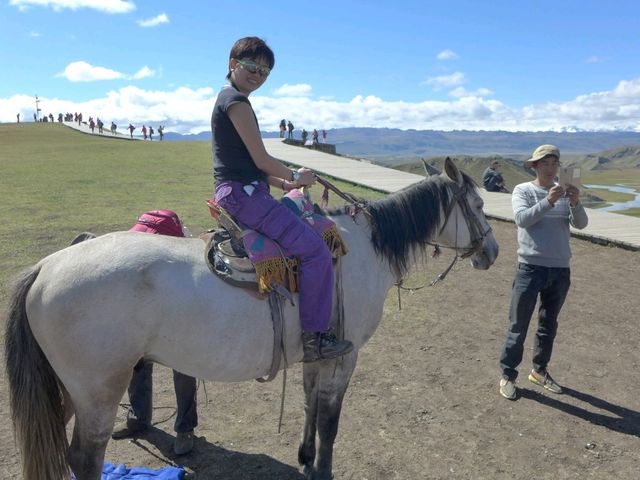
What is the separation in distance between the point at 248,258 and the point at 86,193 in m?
15.8

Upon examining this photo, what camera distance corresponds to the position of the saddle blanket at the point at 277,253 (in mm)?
3283

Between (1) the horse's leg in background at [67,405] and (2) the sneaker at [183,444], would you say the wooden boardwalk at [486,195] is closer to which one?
(2) the sneaker at [183,444]

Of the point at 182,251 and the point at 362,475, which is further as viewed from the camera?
the point at 362,475

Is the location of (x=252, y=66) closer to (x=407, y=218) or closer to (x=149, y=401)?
(x=407, y=218)

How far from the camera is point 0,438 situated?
4332 mm

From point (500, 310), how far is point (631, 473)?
12.5 ft

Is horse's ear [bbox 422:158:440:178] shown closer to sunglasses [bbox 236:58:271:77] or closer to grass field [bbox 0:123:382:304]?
sunglasses [bbox 236:58:271:77]

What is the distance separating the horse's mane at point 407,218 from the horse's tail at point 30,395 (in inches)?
96.3

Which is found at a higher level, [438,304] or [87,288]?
[87,288]

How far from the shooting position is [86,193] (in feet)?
56.3

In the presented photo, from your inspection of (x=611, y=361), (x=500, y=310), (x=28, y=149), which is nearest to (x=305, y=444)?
(x=611, y=361)

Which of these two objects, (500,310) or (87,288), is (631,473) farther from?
(87,288)

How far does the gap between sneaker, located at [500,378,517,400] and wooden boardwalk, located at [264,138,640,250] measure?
2.09 metres

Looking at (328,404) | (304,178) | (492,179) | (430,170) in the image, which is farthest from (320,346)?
(492,179)
